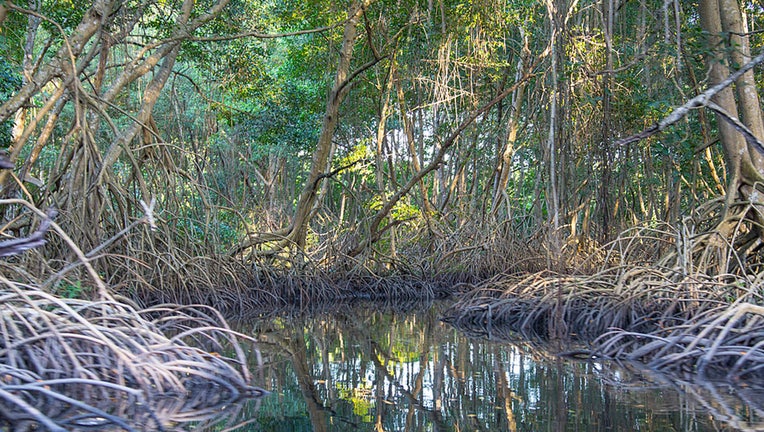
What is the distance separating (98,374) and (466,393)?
1878 mm

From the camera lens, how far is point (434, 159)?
35.2ft

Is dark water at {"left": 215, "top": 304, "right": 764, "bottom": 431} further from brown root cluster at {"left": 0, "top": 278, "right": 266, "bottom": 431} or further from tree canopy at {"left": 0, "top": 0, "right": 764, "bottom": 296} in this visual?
tree canopy at {"left": 0, "top": 0, "right": 764, "bottom": 296}

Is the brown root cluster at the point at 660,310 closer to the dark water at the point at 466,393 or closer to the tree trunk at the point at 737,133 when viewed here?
the dark water at the point at 466,393

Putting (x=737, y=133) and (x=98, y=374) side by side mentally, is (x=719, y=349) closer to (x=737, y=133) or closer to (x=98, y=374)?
(x=737, y=133)

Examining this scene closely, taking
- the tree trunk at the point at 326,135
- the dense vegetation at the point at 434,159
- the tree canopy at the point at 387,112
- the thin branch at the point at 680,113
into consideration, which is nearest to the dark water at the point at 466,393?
the dense vegetation at the point at 434,159

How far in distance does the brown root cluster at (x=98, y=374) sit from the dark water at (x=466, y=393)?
1.05ft

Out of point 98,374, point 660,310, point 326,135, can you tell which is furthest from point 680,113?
point 326,135

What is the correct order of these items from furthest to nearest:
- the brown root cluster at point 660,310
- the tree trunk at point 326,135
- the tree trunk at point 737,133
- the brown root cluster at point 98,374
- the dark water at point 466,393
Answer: the tree trunk at point 326,135 < the tree trunk at point 737,133 < the brown root cluster at point 660,310 < the dark water at point 466,393 < the brown root cluster at point 98,374

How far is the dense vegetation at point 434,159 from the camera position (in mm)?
6242

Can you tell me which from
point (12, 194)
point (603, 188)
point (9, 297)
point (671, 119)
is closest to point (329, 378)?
point (9, 297)

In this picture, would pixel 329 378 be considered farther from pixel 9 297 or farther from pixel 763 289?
pixel 763 289

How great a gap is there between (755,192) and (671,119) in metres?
3.19

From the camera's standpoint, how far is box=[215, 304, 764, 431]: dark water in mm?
3434

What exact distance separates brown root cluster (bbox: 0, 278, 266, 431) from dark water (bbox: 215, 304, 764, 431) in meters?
0.32
